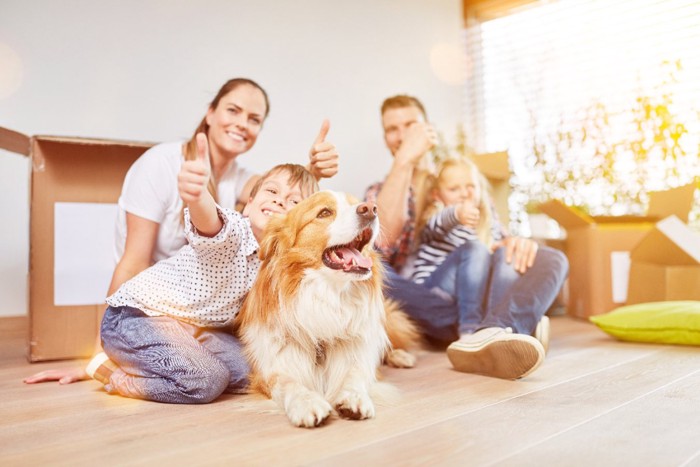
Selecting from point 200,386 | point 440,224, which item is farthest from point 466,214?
point 200,386

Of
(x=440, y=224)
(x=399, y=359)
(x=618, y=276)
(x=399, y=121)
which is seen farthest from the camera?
(x=618, y=276)

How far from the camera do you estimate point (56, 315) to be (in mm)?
2152

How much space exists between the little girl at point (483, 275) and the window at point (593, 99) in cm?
138

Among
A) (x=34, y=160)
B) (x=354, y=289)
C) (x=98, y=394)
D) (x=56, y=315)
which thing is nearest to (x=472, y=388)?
(x=354, y=289)

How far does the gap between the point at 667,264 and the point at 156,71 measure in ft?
8.61

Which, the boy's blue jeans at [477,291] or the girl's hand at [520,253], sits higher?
the girl's hand at [520,253]

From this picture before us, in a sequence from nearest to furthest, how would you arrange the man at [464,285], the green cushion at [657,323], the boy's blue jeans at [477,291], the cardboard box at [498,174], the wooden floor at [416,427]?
1. the wooden floor at [416,427]
2. the man at [464,285]
3. the boy's blue jeans at [477,291]
4. the green cushion at [657,323]
5. the cardboard box at [498,174]

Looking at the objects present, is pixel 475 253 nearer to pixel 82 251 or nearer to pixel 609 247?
pixel 609 247

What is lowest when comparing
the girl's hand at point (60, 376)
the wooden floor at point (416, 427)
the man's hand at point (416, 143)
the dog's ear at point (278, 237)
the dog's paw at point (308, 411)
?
the girl's hand at point (60, 376)

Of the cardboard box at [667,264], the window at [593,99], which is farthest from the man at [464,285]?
the window at [593,99]

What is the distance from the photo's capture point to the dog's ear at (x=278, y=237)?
1.40 m

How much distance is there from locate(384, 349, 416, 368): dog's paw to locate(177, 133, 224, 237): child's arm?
0.90 metres

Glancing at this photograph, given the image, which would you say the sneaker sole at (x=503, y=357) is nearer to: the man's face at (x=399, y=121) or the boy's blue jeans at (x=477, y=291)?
Result: the boy's blue jeans at (x=477, y=291)

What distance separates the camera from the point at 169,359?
1.45m
